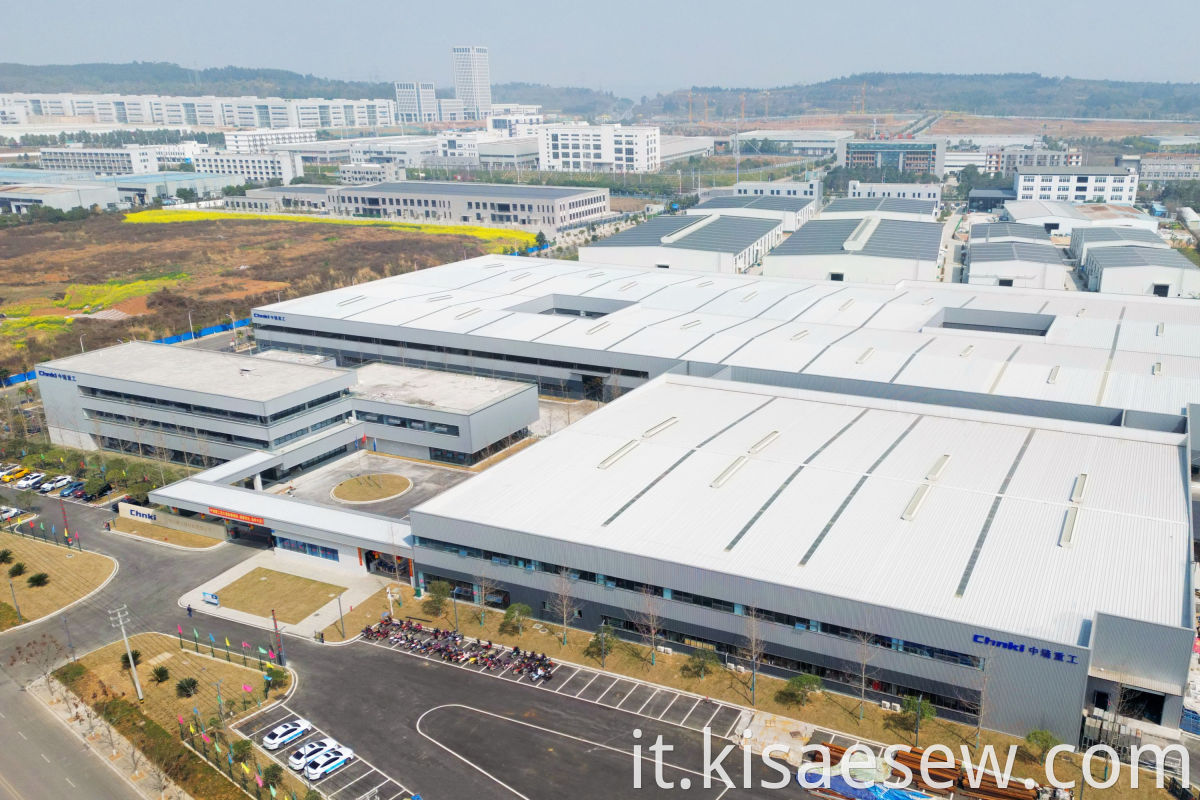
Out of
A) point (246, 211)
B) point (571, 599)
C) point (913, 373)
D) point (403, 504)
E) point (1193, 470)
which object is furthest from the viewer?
point (246, 211)

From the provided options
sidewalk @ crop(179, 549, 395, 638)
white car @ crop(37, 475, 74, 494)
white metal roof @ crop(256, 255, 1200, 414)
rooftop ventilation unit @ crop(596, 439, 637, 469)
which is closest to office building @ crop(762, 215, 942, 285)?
white metal roof @ crop(256, 255, 1200, 414)

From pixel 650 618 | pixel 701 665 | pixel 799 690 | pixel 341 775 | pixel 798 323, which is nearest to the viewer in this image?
pixel 341 775

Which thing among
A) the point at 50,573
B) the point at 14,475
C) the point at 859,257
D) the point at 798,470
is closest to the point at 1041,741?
the point at 798,470

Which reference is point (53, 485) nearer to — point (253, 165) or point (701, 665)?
point (701, 665)

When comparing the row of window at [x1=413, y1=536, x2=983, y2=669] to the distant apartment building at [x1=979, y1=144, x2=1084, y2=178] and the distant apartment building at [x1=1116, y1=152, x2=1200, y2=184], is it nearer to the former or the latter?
the distant apartment building at [x1=979, y1=144, x2=1084, y2=178]

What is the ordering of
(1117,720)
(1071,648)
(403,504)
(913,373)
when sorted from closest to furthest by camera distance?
(1071,648)
(1117,720)
(403,504)
(913,373)

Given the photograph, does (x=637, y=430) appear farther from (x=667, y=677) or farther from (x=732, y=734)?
(x=732, y=734)

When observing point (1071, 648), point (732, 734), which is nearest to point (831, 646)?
point (732, 734)
